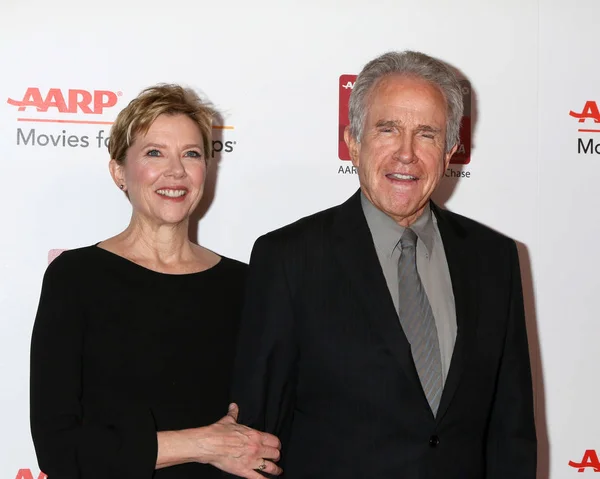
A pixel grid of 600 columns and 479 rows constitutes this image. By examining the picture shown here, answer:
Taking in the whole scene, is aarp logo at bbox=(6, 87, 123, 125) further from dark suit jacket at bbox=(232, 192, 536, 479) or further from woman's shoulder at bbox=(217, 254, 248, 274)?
dark suit jacket at bbox=(232, 192, 536, 479)

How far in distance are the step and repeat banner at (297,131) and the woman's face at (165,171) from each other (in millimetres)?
511

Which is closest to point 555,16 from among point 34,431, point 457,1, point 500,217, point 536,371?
point 457,1

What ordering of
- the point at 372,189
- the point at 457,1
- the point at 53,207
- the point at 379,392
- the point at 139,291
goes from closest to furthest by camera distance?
the point at 379,392 → the point at 372,189 → the point at 139,291 → the point at 53,207 → the point at 457,1

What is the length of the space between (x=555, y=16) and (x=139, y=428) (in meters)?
2.23

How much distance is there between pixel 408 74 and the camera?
6.53 ft

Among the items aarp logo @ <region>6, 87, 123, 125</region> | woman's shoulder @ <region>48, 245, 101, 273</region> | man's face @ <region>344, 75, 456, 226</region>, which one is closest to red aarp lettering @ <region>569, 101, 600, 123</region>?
Result: man's face @ <region>344, 75, 456, 226</region>

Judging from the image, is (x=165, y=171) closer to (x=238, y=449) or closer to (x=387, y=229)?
(x=387, y=229)

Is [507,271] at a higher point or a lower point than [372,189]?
lower

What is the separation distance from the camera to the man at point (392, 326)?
72.7 inches

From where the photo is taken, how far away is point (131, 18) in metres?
2.77

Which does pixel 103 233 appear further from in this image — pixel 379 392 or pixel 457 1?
pixel 457 1

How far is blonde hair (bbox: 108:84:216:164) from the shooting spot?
2264 millimetres

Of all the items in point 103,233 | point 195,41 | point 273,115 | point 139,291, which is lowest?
point 139,291

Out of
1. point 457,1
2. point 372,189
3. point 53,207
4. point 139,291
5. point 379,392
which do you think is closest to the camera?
point 379,392
